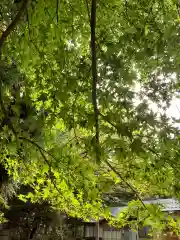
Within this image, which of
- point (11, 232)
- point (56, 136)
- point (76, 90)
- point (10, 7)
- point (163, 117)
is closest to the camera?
point (163, 117)

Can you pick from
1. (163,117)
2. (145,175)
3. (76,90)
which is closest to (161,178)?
(145,175)

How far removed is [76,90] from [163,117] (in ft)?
0.91

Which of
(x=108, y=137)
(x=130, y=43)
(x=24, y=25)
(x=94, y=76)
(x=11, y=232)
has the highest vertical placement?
(x=24, y=25)

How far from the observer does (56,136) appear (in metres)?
1.14

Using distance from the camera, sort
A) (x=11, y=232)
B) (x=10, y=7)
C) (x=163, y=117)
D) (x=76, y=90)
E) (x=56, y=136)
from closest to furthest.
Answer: (x=163, y=117), (x=76, y=90), (x=10, y=7), (x=56, y=136), (x=11, y=232)

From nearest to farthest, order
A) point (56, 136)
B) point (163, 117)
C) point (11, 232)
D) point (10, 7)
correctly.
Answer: point (163, 117), point (10, 7), point (56, 136), point (11, 232)

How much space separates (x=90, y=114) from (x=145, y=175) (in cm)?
27

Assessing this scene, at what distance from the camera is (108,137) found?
816 mm

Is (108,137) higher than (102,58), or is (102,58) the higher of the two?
(102,58)

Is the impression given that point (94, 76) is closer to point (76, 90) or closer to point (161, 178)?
point (76, 90)

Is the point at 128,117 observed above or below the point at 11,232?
above

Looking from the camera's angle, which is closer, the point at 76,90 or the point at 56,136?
the point at 76,90

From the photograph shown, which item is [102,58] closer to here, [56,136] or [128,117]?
[128,117]

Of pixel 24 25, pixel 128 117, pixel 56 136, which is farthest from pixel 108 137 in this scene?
pixel 24 25
